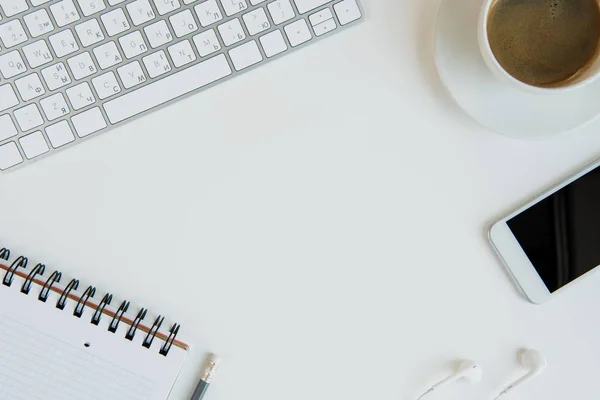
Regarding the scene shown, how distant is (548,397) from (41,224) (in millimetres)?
593

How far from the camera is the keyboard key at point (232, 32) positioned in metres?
0.63

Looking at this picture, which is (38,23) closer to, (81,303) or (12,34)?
(12,34)

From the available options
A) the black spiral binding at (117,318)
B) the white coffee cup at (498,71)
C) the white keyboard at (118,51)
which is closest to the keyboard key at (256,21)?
the white keyboard at (118,51)

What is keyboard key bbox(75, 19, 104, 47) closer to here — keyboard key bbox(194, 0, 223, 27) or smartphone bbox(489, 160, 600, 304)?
keyboard key bbox(194, 0, 223, 27)

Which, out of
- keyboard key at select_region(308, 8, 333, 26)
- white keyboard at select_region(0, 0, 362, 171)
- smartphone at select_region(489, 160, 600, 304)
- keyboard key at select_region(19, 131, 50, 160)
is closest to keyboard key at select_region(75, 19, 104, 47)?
white keyboard at select_region(0, 0, 362, 171)

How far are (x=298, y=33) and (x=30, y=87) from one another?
0.90ft

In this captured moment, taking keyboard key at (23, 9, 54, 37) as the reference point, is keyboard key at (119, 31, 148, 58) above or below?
below

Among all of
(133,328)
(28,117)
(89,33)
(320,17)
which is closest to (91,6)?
(89,33)

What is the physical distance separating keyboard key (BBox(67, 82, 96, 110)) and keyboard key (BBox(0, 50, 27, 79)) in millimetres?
51

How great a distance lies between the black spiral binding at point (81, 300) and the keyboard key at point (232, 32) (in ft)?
0.98

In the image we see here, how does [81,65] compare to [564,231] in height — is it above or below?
above

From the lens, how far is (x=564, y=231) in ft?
2.19

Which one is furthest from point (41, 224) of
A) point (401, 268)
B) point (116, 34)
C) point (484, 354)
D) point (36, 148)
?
point (484, 354)

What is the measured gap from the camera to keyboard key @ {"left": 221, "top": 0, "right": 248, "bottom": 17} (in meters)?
0.63
